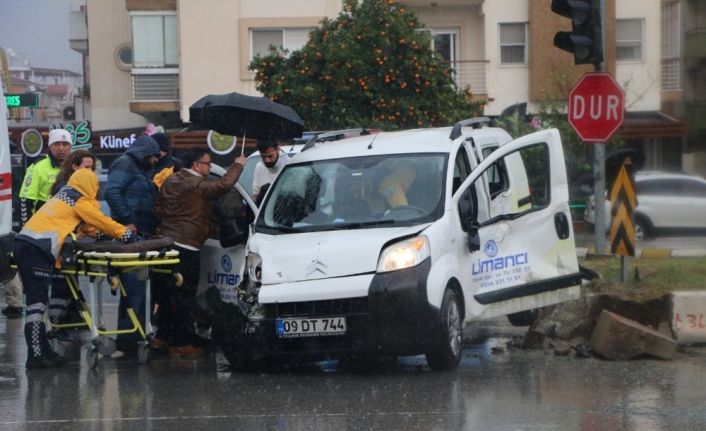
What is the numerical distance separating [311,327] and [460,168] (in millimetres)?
2151

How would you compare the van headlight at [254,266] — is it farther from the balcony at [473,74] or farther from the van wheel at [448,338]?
the balcony at [473,74]

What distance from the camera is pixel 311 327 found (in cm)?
879

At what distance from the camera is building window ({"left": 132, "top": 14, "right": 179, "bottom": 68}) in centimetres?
3850

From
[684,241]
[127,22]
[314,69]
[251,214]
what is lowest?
[684,241]

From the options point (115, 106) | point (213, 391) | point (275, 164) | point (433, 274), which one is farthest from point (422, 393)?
point (115, 106)

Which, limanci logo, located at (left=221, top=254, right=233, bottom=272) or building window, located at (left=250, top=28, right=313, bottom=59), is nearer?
limanci logo, located at (left=221, top=254, right=233, bottom=272)

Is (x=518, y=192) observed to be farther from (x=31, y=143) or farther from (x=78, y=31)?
(x=78, y=31)

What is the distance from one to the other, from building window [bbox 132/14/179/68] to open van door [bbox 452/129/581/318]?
1157 inches

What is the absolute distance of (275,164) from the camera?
440 inches

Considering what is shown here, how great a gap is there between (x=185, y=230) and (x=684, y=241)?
1701 cm

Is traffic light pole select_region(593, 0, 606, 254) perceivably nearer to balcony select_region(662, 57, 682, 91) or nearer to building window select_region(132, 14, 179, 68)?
balcony select_region(662, 57, 682, 91)

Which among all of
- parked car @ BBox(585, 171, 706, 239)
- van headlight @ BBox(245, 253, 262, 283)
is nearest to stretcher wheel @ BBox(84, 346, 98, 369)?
van headlight @ BBox(245, 253, 262, 283)

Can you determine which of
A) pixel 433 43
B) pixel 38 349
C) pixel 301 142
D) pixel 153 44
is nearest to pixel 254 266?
pixel 38 349

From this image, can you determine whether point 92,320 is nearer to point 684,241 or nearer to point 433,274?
point 433,274
